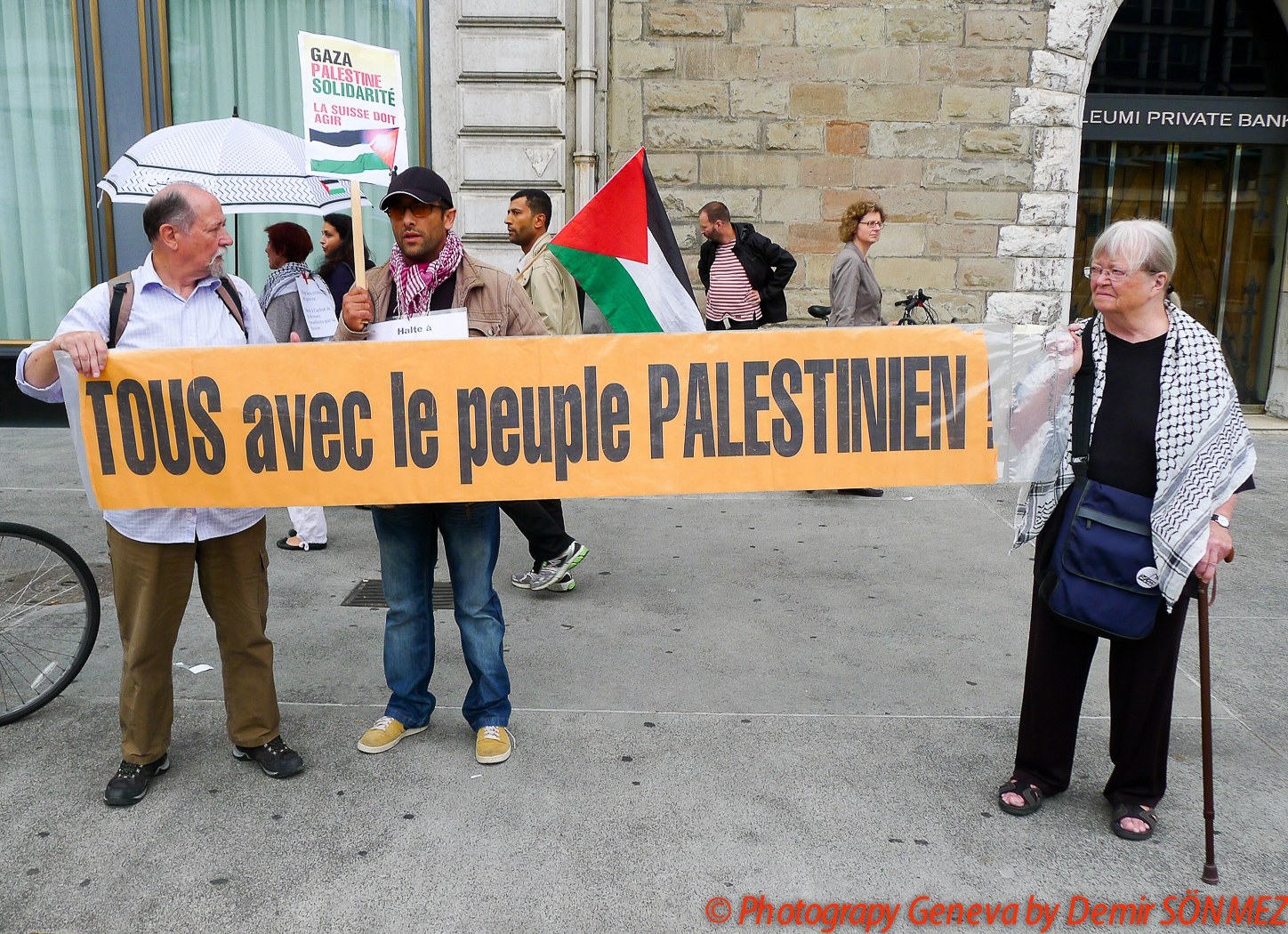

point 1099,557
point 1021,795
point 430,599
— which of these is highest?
point 1099,557

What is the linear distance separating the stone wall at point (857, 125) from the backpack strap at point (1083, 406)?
672 cm

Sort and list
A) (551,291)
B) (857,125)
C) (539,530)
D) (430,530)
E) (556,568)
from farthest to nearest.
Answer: (857,125)
(556,568)
(539,530)
(551,291)
(430,530)

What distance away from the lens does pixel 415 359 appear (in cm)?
357

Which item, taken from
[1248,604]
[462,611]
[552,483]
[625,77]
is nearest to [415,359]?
[552,483]

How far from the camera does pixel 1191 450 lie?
308 cm

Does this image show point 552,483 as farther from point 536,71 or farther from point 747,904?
point 536,71

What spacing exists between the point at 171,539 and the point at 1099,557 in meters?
2.98

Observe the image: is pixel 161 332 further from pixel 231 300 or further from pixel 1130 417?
pixel 1130 417

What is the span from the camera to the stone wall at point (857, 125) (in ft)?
31.6

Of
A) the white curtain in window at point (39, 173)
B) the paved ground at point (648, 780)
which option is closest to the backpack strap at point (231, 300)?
the paved ground at point (648, 780)

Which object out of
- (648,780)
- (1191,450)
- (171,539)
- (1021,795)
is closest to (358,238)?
(171,539)

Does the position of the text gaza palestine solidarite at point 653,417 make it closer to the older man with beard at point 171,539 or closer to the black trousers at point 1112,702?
the older man with beard at point 171,539

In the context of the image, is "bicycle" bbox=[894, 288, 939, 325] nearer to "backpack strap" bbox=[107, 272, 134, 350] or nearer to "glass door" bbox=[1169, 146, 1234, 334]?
"glass door" bbox=[1169, 146, 1234, 334]

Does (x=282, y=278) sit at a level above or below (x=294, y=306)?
above
